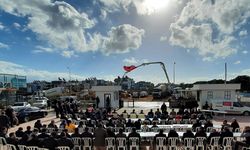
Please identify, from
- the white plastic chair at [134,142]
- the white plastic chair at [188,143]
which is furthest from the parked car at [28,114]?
the white plastic chair at [188,143]

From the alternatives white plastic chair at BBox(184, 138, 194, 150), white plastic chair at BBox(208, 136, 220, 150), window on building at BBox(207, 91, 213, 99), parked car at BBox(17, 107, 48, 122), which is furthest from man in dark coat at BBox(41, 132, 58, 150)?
window on building at BBox(207, 91, 213, 99)

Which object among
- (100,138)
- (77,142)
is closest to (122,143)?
(100,138)

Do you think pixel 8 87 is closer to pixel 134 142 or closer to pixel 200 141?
pixel 134 142

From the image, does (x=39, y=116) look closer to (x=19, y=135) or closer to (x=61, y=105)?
(x=61, y=105)

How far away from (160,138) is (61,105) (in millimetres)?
15392

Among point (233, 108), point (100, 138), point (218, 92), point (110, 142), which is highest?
point (218, 92)

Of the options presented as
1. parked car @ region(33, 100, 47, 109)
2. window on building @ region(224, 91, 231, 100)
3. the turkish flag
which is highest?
the turkish flag

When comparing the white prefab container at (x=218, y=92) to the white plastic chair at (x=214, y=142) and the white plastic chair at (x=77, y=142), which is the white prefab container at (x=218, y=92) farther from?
the white plastic chair at (x=77, y=142)

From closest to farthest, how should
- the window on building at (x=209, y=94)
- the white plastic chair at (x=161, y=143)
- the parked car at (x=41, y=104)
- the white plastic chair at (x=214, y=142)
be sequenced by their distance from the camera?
1. the white plastic chair at (x=161, y=143)
2. the white plastic chair at (x=214, y=142)
3. the window on building at (x=209, y=94)
4. the parked car at (x=41, y=104)

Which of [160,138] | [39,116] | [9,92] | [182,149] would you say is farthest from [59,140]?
[9,92]

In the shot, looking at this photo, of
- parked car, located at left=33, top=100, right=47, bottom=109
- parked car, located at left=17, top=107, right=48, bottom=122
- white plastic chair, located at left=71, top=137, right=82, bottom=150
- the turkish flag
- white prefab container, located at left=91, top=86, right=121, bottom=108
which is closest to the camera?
white plastic chair, located at left=71, top=137, right=82, bottom=150

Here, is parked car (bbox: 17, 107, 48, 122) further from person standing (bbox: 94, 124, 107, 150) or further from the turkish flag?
the turkish flag

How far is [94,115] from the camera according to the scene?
699 inches

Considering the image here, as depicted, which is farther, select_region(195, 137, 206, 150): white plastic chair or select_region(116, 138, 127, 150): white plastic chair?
select_region(116, 138, 127, 150): white plastic chair
